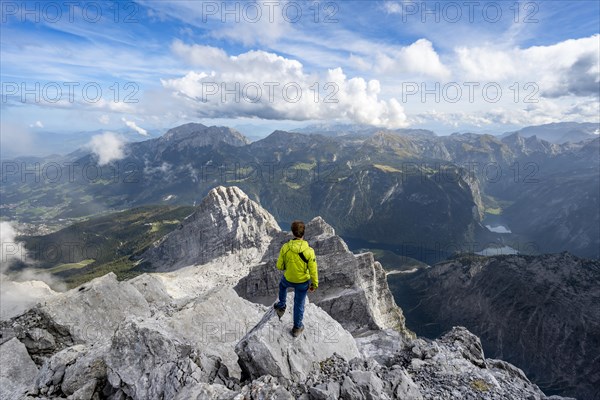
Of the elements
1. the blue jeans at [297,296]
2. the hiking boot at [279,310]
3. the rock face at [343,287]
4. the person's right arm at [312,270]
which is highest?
the person's right arm at [312,270]

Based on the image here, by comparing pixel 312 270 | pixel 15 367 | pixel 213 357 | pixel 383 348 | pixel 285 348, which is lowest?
pixel 383 348

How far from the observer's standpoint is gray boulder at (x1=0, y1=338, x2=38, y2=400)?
2511 cm

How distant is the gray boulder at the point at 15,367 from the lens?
25.1 m

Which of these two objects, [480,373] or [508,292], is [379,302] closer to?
[480,373]

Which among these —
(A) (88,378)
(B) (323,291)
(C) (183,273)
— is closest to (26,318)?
(A) (88,378)

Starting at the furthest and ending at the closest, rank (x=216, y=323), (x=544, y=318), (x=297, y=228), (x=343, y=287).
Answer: (x=544, y=318)
(x=343, y=287)
(x=216, y=323)
(x=297, y=228)

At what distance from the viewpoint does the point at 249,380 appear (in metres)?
18.1

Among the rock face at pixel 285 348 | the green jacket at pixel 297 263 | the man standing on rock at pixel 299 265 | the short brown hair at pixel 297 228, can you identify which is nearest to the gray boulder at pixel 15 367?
the rock face at pixel 285 348

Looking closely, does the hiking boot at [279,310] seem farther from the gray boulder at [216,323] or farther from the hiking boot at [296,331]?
the gray boulder at [216,323]

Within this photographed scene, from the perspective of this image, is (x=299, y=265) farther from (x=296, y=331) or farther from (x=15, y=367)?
(x=15, y=367)

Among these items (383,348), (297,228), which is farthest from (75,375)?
(383,348)

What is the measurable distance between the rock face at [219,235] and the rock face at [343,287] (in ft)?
194

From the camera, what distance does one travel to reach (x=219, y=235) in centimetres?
17188

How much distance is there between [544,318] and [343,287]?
131 metres
